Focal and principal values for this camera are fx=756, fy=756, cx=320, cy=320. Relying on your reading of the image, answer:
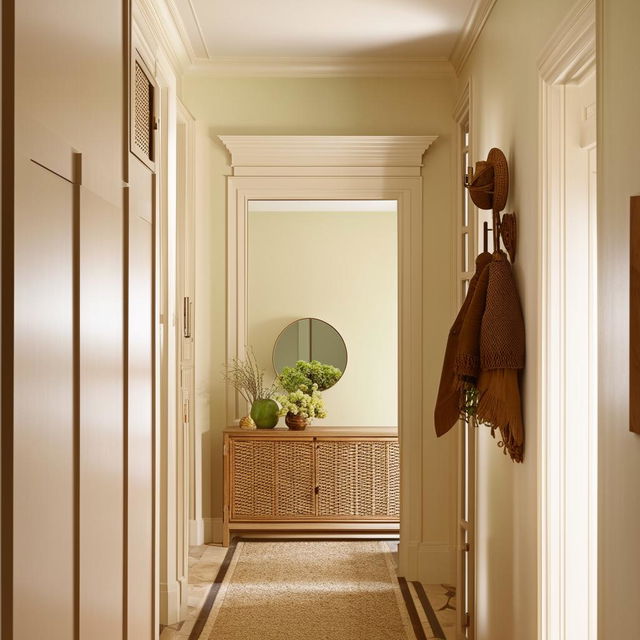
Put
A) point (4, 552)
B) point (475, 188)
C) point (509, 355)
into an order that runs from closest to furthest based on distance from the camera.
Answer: point (4, 552), point (509, 355), point (475, 188)

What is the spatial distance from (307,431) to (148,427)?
2.67 metres

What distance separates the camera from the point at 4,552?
1.06 metres

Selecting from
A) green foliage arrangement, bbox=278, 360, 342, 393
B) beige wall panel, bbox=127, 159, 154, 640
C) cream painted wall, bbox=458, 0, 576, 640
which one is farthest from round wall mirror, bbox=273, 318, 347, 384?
beige wall panel, bbox=127, 159, 154, 640

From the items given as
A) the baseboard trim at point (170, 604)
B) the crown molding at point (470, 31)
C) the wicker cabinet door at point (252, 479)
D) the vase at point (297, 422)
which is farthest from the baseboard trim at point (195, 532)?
the crown molding at point (470, 31)

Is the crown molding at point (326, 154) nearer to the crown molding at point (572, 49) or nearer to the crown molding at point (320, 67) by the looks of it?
the crown molding at point (320, 67)

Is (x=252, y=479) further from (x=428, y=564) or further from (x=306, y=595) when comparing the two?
(x=428, y=564)

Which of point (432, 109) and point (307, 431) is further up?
point (432, 109)

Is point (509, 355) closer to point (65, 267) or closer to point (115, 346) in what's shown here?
point (115, 346)

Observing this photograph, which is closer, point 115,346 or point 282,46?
point 115,346

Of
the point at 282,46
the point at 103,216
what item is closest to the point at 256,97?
the point at 282,46

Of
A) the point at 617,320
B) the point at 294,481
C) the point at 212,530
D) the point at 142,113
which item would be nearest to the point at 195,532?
the point at 212,530

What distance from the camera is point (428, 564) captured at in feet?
13.6

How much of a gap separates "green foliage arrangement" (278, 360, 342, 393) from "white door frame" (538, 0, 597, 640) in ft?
9.68

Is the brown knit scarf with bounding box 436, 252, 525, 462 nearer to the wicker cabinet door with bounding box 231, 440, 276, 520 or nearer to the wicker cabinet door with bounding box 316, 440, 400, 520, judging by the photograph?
the wicker cabinet door with bounding box 316, 440, 400, 520
